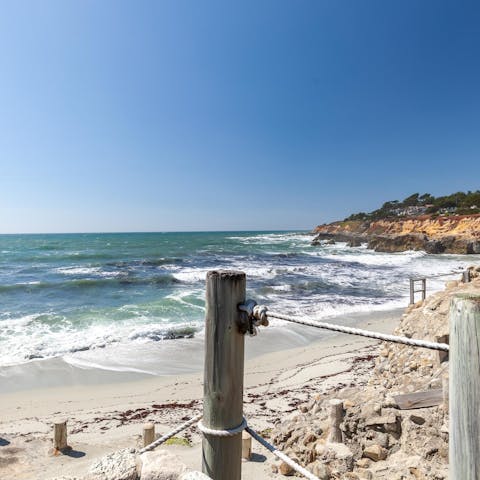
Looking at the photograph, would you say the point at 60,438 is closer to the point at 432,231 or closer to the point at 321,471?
the point at 321,471

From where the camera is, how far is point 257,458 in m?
4.42

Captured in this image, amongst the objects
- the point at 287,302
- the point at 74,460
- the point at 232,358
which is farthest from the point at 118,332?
the point at 232,358

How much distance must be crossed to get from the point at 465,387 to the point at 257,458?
4180 millimetres

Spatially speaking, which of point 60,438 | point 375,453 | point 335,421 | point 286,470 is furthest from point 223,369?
point 60,438

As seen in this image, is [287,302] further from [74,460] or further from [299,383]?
[74,460]

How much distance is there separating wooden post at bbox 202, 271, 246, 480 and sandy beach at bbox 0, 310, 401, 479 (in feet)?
9.40

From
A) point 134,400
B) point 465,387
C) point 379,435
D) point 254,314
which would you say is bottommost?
point 134,400

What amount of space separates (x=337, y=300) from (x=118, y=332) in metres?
9.81

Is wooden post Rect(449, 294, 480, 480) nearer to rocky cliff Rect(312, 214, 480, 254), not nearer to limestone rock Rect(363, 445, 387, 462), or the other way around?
limestone rock Rect(363, 445, 387, 462)

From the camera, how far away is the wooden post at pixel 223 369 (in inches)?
64.1

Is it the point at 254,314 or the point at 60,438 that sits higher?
the point at 254,314

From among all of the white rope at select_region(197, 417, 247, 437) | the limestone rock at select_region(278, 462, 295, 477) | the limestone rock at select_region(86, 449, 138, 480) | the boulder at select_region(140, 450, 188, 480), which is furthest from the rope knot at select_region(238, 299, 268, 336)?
the limestone rock at select_region(278, 462, 295, 477)

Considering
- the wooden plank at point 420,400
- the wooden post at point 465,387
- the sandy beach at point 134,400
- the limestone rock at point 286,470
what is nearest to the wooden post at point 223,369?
the wooden post at point 465,387

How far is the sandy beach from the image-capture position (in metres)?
4.86
